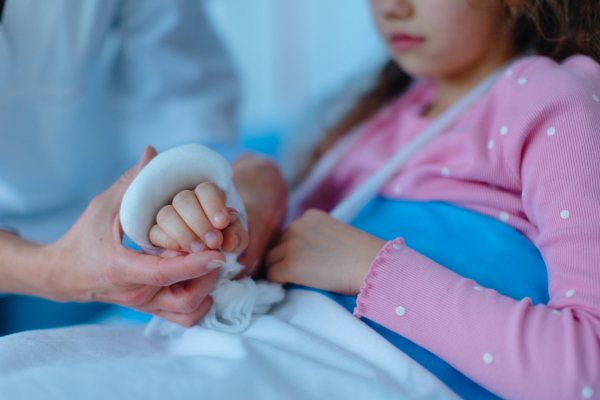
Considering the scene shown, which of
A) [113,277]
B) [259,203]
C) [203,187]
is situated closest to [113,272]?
[113,277]

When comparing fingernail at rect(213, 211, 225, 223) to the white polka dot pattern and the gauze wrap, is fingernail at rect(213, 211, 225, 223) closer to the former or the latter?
the gauze wrap

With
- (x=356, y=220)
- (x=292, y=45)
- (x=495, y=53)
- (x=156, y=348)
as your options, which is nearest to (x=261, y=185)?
(x=356, y=220)

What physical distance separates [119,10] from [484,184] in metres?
0.60

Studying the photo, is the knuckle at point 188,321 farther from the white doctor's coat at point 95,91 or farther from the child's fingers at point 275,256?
the white doctor's coat at point 95,91

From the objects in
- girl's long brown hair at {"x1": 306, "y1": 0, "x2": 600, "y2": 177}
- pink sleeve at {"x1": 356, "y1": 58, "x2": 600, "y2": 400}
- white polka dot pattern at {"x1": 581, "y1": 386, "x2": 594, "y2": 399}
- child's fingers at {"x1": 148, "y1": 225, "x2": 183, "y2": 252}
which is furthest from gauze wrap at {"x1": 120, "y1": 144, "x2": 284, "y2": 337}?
girl's long brown hair at {"x1": 306, "y1": 0, "x2": 600, "y2": 177}

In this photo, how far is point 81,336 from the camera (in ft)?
1.48

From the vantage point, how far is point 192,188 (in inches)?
17.2

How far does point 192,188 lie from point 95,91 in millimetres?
409

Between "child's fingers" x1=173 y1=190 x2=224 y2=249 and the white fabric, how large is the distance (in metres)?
0.09

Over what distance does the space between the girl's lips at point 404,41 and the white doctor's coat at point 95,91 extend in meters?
0.31

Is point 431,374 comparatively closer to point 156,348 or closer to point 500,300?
point 500,300

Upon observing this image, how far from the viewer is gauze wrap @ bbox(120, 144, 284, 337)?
398mm

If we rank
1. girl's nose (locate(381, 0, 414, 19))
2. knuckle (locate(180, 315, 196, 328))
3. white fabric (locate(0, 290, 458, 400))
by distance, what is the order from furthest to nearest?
girl's nose (locate(381, 0, 414, 19)) → knuckle (locate(180, 315, 196, 328)) → white fabric (locate(0, 290, 458, 400))

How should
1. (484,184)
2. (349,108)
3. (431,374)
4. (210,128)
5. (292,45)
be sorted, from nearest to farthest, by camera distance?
(431,374) → (484,184) → (210,128) → (349,108) → (292,45)
